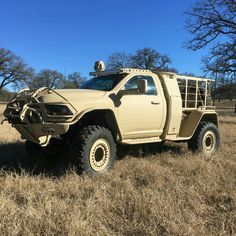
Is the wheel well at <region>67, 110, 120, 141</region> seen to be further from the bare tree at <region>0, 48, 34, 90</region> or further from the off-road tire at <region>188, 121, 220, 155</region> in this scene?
the bare tree at <region>0, 48, 34, 90</region>

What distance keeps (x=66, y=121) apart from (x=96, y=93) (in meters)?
0.95

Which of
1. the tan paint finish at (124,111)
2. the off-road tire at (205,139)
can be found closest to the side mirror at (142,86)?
the tan paint finish at (124,111)

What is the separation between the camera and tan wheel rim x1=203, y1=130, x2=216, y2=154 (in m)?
9.51

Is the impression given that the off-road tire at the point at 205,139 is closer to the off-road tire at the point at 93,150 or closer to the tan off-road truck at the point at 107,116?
the tan off-road truck at the point at 107,116

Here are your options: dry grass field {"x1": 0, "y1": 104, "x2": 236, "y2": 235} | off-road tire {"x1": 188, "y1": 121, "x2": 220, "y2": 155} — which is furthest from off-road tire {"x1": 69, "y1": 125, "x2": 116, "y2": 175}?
off-road tire {"x1": 188, "y1": 121, "x2": 220, "y2": 155}

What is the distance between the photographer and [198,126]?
947cm

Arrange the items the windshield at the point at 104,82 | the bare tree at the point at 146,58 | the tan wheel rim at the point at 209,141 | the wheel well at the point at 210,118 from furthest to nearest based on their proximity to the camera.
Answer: the bare tree at the point at 146,58
the wheel well at the point at 210,118
the tan wheel rim at the point at 209,141
the windshield at the point at 104,82

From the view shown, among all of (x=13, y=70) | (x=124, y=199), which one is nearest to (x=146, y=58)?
(x=13, y=70)

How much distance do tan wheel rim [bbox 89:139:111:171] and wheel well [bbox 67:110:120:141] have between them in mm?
477

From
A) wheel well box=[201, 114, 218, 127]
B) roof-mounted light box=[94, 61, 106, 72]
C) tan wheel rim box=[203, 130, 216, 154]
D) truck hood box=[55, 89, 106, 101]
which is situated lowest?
tan wheel rim box=[203, 130, 216, 154]

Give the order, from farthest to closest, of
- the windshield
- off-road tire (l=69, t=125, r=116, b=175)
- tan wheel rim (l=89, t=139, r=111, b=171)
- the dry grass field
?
the windshield
tan wheel rim (l=89, t=139, r=111, b=171)
off-road tire (l=69, t=125, r=116, b=175)
the dry grass field

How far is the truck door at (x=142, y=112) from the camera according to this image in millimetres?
7234

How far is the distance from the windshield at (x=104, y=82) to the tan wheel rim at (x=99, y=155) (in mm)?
1234

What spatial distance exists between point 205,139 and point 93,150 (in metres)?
3.90
